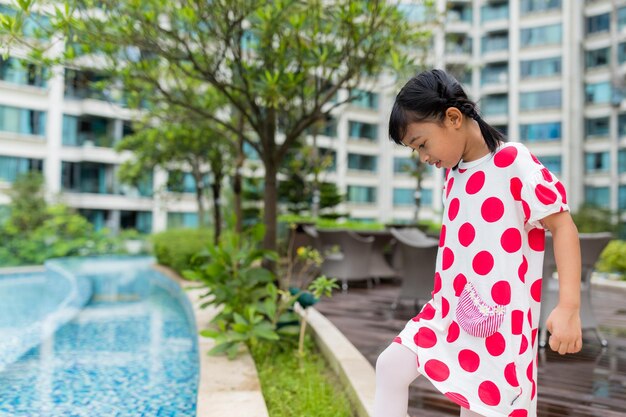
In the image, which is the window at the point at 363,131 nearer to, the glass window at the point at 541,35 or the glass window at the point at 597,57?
the glass window at the point at 541,35

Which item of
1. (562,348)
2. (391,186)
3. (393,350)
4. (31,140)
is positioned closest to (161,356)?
(393,350)

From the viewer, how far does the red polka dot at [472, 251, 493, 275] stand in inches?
59.6

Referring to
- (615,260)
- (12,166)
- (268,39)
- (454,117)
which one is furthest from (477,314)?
(12,166)

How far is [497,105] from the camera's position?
36.9 meters

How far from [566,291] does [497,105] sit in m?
37.8

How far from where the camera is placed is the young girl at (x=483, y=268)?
144 cm

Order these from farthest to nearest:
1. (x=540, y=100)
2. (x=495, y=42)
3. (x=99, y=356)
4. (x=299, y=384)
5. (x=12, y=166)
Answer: (x=495, y=42) < (x=540, y=100) < (x=12, y=166) < (x=99, y=356) < (x=299, y=384)

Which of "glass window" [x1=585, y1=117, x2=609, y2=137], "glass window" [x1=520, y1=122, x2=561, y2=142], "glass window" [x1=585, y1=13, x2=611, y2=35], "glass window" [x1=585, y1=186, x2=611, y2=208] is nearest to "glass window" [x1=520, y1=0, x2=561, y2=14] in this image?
"glass window" [x1=585, y1=13, x2=611, y2=35]

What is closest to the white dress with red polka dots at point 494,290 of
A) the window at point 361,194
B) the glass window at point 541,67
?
the window at point 361,194

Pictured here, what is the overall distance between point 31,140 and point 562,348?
2942 cm

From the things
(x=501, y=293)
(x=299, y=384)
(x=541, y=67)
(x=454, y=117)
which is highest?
(x=541, y=67)

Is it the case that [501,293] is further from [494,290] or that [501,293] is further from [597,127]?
[597,127]

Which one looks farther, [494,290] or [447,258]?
[447,258]

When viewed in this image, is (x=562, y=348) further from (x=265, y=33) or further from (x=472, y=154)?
(x=265, y=33)
